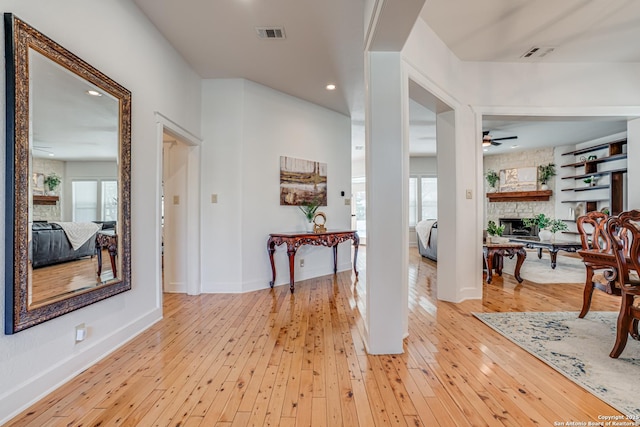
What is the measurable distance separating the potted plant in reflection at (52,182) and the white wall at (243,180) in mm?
2101

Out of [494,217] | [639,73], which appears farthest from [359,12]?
[494,217]

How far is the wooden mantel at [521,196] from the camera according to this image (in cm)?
817

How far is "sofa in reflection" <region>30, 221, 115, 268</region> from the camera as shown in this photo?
1683 millimetres

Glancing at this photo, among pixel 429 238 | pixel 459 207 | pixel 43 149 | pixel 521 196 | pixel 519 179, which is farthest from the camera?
pixel 519 179

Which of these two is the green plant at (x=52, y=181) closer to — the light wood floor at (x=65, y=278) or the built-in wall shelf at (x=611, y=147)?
the light wood floor at (x=65, y=278)

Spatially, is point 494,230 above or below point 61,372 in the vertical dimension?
above

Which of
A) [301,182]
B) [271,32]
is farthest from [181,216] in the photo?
[271,32]

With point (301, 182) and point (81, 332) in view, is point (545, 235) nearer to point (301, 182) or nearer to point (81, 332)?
point (301, 182)

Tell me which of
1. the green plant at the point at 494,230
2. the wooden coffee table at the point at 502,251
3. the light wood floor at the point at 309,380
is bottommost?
the light wood floor at the point at 309,380

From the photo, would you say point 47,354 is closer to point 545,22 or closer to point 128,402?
point 128,402

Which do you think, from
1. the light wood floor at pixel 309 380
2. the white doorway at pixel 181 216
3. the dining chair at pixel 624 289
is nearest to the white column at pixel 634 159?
the dining chair at pixel 624 289

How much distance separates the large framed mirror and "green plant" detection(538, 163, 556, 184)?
31.4ft

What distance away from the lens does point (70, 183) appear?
1916mm

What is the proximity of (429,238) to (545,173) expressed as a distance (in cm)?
458
